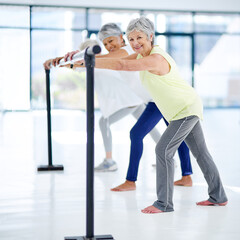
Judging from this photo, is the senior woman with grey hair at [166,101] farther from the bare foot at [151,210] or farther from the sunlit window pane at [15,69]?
the sunlit window pane at [15,69]

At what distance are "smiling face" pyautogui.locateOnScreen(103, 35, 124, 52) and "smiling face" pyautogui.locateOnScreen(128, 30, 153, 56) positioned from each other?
2.50 ft

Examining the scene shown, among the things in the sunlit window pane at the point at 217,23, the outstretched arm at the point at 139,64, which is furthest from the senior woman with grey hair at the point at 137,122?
the sunlit window pane at the point at 217,23

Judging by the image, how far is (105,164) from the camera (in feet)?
12.4

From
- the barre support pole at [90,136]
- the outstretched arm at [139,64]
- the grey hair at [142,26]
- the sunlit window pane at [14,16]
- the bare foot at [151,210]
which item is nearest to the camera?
the barre support pole at [90,136]

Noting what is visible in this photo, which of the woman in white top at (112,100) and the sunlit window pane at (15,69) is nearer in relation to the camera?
the woman in white top at (112,100)

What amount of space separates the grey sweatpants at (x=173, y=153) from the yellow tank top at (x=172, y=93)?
0.14ft

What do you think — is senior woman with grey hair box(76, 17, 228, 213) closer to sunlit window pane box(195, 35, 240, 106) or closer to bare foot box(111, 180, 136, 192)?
bare foot box(111, 180, 136, 192)

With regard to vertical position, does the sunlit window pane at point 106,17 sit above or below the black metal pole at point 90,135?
above

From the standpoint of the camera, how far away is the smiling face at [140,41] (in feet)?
7.64

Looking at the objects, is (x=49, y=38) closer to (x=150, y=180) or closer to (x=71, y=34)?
(x=71, y=34)

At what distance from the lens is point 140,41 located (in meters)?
2.33

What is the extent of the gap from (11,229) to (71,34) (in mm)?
10350

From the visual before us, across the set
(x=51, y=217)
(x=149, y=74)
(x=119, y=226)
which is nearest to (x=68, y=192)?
(x=51, y=217)

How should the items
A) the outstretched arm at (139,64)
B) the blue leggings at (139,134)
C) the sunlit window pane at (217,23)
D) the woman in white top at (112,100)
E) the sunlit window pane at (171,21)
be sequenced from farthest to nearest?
the sunlit window pane at (217,23) → the sunlit window pane at (171,21) → the woman in white top at (112,100) → the blue leggings at (139,134) → the outstretched arm at (139,64)
